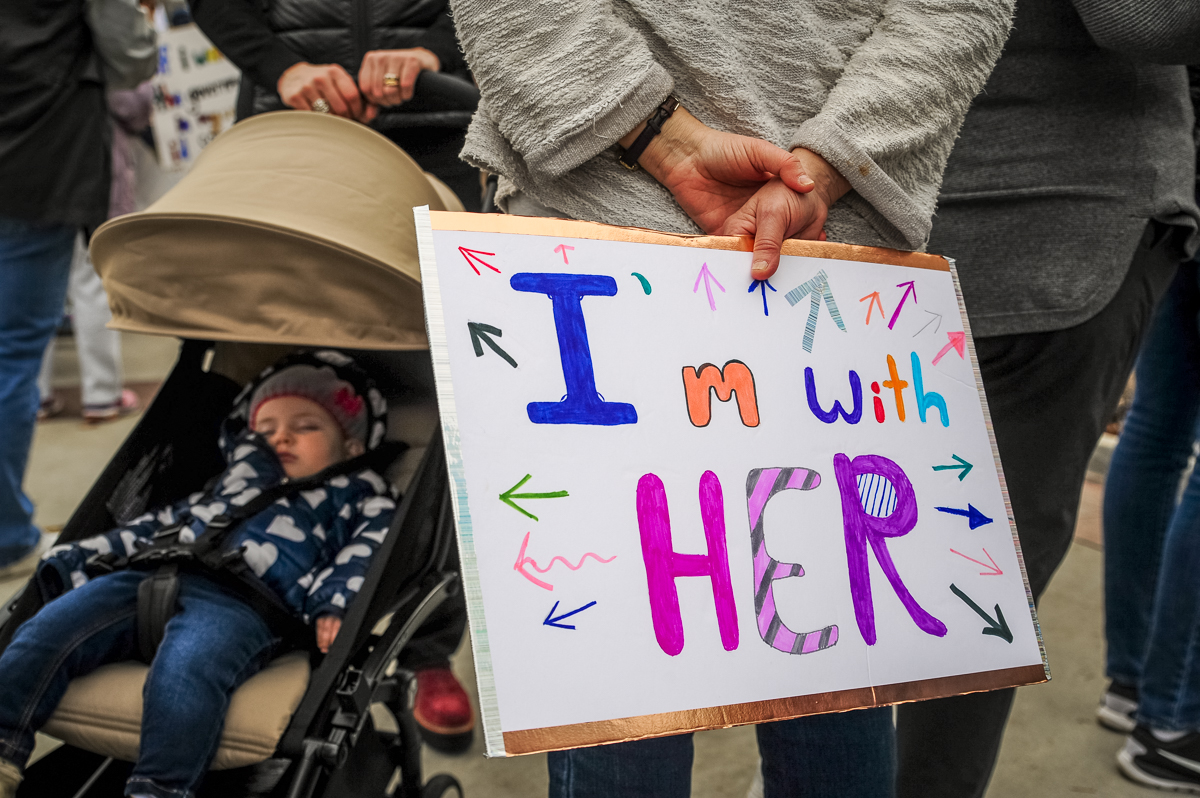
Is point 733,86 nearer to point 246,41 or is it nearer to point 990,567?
point 990,567

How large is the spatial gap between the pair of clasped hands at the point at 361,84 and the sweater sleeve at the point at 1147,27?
3.15 feet

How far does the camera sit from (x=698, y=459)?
65 centimetres

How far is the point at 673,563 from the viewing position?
623mm

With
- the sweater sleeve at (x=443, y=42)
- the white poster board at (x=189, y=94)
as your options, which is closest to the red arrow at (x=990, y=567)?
the sweater sleeve at (x=443, y=42)

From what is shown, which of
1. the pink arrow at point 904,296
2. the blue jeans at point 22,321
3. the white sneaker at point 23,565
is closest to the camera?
the pink arrow at point 904,296

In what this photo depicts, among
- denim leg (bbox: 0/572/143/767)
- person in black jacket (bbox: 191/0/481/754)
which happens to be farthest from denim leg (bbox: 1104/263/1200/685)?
denim leg (bbox: 0/572/143/767)

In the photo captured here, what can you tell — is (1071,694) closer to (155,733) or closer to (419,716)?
(419,716)

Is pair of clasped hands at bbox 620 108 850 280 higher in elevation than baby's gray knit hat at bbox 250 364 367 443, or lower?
higher

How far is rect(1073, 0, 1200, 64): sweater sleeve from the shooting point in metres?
0.88

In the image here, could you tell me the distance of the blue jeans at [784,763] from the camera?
741 mm

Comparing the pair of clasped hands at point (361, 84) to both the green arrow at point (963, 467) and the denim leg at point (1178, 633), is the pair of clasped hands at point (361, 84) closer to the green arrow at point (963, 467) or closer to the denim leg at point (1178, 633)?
the green arrow at point (963, 467)

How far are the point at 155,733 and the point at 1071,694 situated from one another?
1948 mm

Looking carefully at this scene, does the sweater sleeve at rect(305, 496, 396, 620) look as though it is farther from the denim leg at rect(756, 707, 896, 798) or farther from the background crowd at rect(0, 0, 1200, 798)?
the denim leg at rect(756, 707, 896, 798)

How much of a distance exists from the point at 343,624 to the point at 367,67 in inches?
34.9
